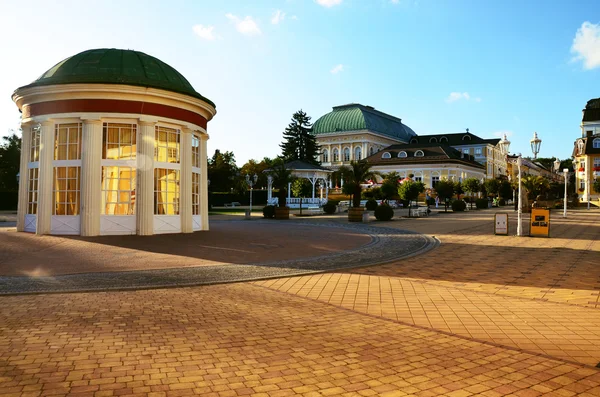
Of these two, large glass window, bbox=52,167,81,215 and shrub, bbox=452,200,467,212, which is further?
shrub, bbox=452,200,467,212

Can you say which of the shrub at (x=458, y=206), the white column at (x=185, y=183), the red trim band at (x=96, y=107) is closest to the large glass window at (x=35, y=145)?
the red trim band at (x=96, y=107)

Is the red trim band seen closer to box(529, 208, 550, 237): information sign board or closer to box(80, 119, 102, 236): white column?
box(80, 119, 102, 236): white column

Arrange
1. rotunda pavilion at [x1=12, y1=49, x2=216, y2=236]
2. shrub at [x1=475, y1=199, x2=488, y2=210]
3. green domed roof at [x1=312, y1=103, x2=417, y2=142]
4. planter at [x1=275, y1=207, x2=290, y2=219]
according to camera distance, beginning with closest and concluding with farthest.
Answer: rotunda pavilion at [x1=12, y1=49, x2=216, y2=236] → planter at [x1=275, y1=207, x2=290, y2=219] → shrub at [x1=475, y1=199, x2=488, y2=210] → green domed roof at [x1=312, y1=103, x2=417, y2=142]

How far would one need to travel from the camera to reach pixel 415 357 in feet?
15.4

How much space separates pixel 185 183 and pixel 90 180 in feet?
11.5

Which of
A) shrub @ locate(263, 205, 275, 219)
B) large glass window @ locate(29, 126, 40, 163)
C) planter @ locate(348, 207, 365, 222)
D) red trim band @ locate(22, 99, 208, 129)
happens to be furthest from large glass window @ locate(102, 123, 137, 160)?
shrub @ locate(263, 205, 275, 219)

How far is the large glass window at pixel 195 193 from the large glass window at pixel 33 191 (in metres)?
5.85

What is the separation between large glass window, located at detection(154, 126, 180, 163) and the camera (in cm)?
1709

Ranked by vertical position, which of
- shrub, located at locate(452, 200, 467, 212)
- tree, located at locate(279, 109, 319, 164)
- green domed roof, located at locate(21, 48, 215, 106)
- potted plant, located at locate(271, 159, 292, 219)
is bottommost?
shrub, located at locate(452, 200, 467, 212)

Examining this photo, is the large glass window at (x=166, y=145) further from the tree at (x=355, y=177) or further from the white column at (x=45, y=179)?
the tree at (x=355, y=177)

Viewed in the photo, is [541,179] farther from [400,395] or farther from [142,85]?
[400,395]

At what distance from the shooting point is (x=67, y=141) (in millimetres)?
16391

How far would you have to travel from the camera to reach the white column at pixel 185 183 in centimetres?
1770

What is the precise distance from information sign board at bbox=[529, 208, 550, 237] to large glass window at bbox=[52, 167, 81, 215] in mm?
18085
